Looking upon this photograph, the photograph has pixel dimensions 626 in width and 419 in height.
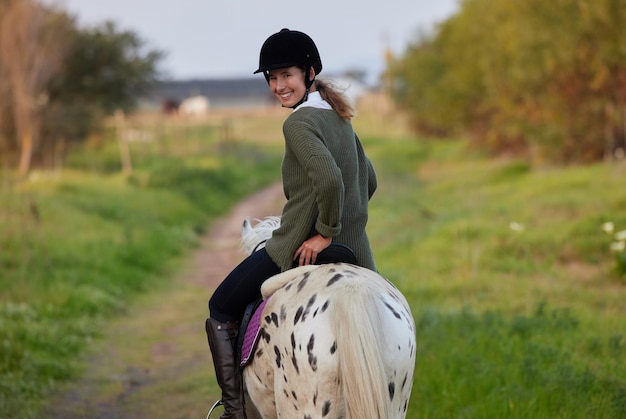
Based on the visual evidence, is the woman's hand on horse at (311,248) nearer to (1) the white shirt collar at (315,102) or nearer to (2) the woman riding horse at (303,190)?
(2) the woman riding horse at (303,190)

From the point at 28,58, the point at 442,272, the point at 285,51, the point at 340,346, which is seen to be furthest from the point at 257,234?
the point at 28,58

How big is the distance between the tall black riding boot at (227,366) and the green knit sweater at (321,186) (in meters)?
0.50

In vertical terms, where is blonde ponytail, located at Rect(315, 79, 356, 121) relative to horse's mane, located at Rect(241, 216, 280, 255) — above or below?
above

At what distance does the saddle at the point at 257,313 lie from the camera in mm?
3685

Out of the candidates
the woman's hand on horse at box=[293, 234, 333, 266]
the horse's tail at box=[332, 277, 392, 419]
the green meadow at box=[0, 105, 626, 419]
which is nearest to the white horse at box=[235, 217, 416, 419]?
the horse's tail at box=[332, 277, 392, 419]

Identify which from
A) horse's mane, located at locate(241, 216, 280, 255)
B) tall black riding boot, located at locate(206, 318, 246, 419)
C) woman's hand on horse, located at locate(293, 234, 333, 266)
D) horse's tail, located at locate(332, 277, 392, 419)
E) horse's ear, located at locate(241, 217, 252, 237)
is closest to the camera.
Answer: horse's tail, located at locate(332, 277, 392, 419)

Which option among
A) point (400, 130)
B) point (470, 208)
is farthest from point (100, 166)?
point (400, 130)

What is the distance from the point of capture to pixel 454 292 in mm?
9008

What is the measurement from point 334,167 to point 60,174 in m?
16.7

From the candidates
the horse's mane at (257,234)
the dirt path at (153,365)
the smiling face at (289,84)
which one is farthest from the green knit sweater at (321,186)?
the dirt path at (153,365)

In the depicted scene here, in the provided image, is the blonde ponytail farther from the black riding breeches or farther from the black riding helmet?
the black riding breeches

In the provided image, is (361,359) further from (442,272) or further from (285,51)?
(442,272)

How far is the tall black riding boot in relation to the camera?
3951mm

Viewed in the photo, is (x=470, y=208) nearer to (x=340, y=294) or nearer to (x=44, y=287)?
(x=44, y=287)
